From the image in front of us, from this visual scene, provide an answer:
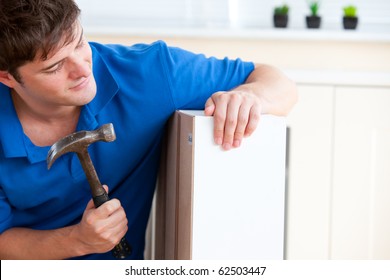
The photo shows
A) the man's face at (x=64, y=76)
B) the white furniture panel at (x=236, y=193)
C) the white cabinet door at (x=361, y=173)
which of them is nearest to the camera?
the white furniture panel at (x=236, y=193)

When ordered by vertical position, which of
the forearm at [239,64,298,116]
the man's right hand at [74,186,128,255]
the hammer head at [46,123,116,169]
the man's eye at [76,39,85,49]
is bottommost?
the man's right hand at [74,186,128,255]

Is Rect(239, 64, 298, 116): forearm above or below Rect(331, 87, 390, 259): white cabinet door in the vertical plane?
above

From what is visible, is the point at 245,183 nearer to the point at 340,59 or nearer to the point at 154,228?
the point at 154,228

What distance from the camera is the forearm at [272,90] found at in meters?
1.29

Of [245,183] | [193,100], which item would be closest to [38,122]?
[193,100]

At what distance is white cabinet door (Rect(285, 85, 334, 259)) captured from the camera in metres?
2.40

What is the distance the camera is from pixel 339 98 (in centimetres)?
240

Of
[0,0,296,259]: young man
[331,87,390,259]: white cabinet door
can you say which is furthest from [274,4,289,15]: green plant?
[0,0,296,259]: young man

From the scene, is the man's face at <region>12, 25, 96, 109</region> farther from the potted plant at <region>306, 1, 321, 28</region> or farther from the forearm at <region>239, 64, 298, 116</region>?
the potted plant at <region>306, 1, 321, 28</region>

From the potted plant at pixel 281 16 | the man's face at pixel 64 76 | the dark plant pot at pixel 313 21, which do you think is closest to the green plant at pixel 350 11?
the dark plant pot at pixel 313 21

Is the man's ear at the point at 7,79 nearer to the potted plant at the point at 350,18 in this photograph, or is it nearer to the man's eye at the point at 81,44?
the man's eye at the point at 81,44

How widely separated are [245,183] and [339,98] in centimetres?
138

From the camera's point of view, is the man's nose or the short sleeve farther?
the short sleeve

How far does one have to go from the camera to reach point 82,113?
1.35 meters
